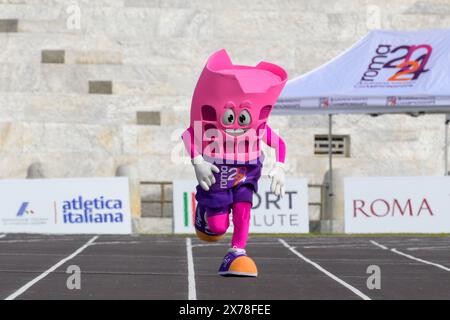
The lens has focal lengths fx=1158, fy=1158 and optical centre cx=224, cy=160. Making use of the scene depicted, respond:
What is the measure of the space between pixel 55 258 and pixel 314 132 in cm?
1606

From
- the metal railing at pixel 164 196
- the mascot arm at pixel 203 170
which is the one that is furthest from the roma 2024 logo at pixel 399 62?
the mascot arm at pixel 203 170

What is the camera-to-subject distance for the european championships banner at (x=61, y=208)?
25125 millimetres

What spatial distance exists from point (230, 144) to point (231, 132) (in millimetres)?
145

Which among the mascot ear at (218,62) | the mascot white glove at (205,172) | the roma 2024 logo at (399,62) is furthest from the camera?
the roma 2024 logo at (399,62)

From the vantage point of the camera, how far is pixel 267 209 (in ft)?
83.5

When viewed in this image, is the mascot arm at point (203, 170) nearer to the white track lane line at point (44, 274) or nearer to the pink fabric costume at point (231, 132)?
the pink fabric costume at point (231, 132)

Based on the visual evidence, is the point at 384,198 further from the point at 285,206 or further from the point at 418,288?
the point at 418,288

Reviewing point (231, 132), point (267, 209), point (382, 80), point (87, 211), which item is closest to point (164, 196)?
point (87, 211)

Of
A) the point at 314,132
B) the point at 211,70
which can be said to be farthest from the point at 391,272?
the point at 314,132

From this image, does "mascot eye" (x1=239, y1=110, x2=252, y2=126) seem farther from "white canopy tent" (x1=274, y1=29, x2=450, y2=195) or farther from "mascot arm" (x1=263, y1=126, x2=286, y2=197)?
"white canopy tent" (x1=274, y1=29, x2=450, y2=195)

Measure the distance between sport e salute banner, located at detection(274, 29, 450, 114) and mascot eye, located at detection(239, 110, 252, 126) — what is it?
12041 millimetres

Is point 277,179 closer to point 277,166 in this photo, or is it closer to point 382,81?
point 277,166

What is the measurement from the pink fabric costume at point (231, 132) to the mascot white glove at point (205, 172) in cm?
5

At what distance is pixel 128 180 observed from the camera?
1035 inches
